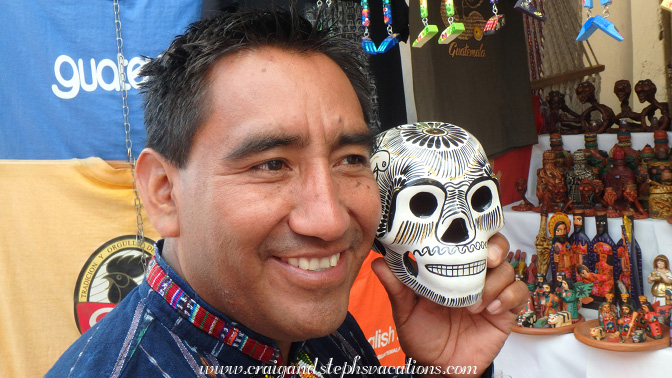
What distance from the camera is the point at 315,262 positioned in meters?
1.00

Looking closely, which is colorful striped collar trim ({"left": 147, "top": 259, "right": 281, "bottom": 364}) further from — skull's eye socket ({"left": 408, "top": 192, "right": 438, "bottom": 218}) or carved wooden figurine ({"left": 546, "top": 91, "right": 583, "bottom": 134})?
carved wooden figurine ({"left": 546, "top": 91, "right": 583, "bottom": 134})

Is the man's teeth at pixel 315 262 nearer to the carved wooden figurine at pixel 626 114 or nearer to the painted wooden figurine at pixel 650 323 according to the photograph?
the painted wooden figurine at pixel 650 323

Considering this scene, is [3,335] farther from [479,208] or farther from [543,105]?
[543,105]

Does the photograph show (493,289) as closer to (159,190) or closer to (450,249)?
(450,249)

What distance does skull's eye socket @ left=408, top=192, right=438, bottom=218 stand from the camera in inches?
59.2

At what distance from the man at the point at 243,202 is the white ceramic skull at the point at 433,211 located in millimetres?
344

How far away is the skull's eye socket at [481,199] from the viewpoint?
155 cm

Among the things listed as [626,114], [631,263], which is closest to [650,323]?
[631,263]

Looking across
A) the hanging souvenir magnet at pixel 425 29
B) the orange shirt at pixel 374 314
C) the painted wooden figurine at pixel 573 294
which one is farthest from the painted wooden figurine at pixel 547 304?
the hanging souvenir magnet at pixel 425 29

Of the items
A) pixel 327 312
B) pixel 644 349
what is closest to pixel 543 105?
pixel 644 349

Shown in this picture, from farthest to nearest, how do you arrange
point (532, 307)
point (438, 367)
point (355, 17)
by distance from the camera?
point (532, 307), point (355, 17), point (438, 367)

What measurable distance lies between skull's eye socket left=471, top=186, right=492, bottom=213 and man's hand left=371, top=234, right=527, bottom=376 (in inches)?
3.7

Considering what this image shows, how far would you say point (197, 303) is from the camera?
1.05 metres

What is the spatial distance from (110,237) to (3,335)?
0.56m
